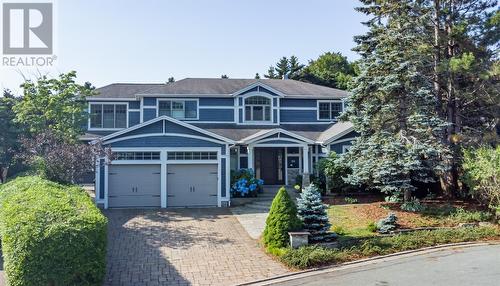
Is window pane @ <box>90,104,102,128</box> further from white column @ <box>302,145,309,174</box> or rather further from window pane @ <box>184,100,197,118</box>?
white column @ <box>302,145,309,174</box>

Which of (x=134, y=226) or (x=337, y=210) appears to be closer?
(x=134, y=226)

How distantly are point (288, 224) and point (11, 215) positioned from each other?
663 centimetres

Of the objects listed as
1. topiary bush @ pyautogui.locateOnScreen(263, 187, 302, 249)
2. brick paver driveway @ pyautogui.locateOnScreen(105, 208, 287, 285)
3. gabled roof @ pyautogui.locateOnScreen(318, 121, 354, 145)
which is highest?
gabled roof @ pyautogui.locateOnScreen(318, 121, 354, 145)

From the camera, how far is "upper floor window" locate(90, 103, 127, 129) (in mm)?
23297

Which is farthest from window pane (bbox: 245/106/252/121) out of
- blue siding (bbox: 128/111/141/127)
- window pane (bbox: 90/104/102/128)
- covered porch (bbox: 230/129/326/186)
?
window pane (bbox: 90/104/102/128)

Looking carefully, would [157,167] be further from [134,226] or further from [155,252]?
[155,252]

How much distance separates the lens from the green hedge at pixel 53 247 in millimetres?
6547

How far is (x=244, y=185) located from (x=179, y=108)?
23.2 ft

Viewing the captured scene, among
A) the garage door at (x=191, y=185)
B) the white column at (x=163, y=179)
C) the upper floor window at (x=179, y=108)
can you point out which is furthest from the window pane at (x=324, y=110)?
the white column at (x=163, y=179)

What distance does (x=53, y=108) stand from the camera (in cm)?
1681

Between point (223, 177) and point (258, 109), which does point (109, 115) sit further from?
point (223, 177)

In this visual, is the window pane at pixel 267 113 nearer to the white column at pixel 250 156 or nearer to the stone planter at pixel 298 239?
the white column at pixel 250 156

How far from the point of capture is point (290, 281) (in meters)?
8.59

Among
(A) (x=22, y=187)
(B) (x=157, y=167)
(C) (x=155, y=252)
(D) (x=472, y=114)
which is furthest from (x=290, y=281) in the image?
(D) (x=472, y=114)
